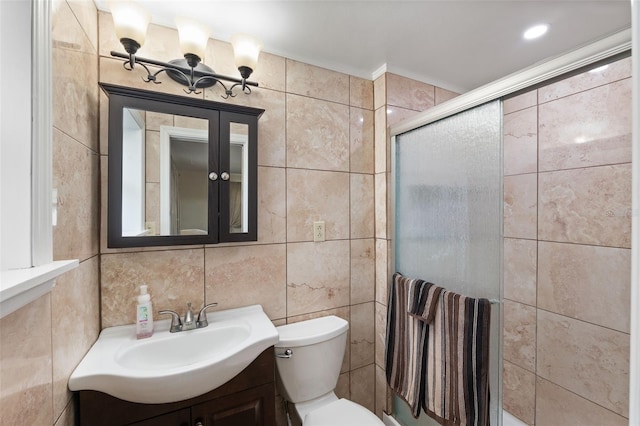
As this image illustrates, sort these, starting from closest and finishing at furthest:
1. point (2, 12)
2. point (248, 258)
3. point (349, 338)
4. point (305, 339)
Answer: point (2, 12), point (305, 339), point (248, 258), point (349, 338)

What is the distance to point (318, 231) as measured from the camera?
160cm

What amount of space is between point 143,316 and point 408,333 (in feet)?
4.04

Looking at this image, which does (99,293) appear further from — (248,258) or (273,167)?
(273,167)

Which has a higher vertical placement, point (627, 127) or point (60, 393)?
point (627, 127)

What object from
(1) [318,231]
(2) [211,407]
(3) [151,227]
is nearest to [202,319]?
(2) [211,407]

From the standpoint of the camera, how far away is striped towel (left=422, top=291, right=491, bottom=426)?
3.61 ft

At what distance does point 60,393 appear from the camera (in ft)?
2.71

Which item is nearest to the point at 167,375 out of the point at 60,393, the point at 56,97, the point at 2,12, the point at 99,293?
the point at 60,393

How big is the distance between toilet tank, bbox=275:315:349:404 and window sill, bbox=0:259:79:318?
35.8 inches

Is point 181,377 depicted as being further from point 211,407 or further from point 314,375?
point 314,375

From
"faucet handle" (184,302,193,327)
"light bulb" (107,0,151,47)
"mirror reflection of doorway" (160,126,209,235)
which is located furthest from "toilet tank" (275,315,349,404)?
"light bulb" (107,0,151,47)

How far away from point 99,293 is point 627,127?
251cm

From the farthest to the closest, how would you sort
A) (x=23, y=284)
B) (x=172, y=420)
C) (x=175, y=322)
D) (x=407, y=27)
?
(x=407, y=27)
(x=175, y=322)
(x=172, y=420)
(x=23, y=284)

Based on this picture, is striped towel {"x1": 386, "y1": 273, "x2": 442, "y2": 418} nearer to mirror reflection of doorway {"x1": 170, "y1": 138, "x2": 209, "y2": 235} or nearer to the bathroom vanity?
the bathroom vanity
